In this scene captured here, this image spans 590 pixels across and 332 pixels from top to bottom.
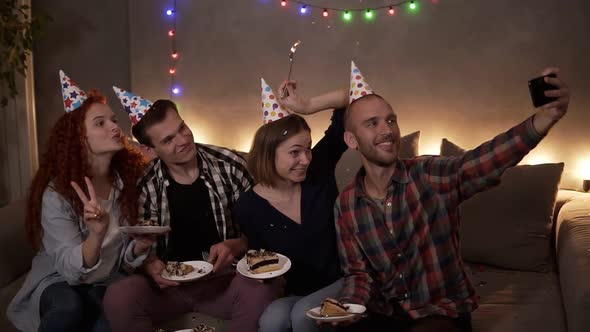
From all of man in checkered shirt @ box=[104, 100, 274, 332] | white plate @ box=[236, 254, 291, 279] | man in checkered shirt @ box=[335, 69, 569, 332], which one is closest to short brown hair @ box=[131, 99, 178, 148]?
man in checkered shirt @ box=[104, 100, 274, 332]

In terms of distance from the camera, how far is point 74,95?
212 centimetres

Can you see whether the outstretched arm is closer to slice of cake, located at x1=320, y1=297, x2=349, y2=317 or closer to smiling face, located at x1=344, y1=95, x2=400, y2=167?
smiling face, located at x1=344, y1=95, x2=400, y2=167

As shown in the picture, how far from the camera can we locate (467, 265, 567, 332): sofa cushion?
1830mm

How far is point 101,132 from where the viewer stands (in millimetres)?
2020

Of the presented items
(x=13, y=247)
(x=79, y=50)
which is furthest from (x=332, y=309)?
(x=79, y=50)

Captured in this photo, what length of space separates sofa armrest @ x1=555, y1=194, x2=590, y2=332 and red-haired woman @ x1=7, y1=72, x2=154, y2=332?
1.36 meters

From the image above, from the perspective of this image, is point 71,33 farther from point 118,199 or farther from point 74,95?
point 118,199

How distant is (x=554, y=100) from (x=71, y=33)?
2.86 m

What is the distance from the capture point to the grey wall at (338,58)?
276 cm

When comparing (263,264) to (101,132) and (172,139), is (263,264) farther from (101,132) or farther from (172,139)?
(101,132)

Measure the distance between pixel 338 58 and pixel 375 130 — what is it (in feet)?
4.74

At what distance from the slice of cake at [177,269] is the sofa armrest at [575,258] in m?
1.21

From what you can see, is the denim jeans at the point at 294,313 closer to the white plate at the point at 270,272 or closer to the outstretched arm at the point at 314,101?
the white plate at the point at 270,272

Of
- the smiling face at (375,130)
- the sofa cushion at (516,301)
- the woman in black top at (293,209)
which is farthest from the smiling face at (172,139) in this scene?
the sofa cushion at (516,301)
